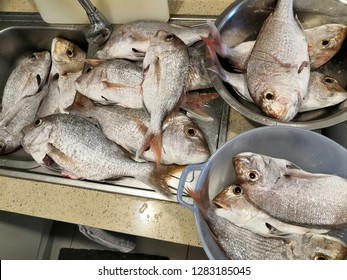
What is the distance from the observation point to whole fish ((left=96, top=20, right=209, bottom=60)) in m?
1.15

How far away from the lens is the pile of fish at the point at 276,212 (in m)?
0.84

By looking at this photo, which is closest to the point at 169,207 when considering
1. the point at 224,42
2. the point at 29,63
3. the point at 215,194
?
the point at 215,194

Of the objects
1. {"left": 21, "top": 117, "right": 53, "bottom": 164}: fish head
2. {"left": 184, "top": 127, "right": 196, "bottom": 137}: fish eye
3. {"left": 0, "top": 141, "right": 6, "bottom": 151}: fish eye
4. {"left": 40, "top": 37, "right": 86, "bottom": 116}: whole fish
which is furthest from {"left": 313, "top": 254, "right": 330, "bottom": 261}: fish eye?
{"left": 0, "top": 141, "right": 6, "bottom": 151}: fish eye

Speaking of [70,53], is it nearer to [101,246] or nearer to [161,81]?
[161,81]

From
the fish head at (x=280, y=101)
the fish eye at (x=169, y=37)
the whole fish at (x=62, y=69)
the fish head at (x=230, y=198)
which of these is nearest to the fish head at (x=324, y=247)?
the fish head at (x=230, y=198)

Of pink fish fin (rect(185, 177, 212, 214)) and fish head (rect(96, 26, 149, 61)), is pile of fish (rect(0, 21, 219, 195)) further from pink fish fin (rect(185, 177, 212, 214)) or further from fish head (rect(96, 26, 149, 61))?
pink fish fin (rect(185, 177, 212, 214))

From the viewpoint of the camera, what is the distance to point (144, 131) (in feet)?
3.45

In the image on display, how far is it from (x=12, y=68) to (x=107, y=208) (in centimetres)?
80

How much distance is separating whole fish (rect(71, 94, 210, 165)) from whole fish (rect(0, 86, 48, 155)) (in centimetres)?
26

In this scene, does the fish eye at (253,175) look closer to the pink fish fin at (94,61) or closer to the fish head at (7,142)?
the pink fish fin at (94,61)

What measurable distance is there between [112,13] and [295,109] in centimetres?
72

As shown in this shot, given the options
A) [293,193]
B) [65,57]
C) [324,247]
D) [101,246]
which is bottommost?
[101,246]

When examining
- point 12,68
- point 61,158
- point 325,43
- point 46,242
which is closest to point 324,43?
point 325,43

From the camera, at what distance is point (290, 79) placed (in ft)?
3.03
